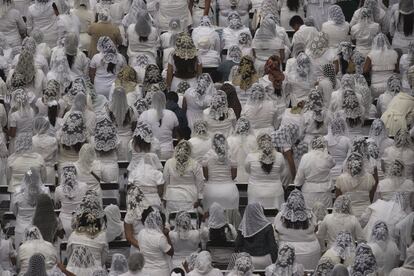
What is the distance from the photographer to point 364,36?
37156mm

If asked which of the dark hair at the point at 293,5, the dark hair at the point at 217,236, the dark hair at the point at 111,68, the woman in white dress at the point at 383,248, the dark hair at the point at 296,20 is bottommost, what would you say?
the woman in white dress at the point at 383,248

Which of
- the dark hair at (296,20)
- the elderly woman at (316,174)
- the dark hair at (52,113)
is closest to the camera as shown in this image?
the elderly woman at (316,174)

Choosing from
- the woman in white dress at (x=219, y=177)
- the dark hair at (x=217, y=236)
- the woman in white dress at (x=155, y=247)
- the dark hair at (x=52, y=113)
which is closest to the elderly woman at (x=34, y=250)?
the woman in white dress at (x=155, y=247)

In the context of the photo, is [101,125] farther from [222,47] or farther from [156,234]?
[222,47]

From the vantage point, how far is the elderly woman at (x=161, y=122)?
3309 cm

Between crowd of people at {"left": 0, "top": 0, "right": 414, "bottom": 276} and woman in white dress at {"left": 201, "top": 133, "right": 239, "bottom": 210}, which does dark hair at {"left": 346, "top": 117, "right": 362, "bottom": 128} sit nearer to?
crowd of people at {"left": 0, "top": 0, "right": 414, "bottom": 276}

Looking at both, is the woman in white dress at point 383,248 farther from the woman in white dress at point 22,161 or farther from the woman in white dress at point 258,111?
the woman in white dress at point 22,161

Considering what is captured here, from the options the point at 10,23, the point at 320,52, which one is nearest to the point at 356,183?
the point at 320,52

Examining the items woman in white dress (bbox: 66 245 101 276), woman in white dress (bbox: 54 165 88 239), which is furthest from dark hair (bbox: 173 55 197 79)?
woman in white dress (bbox: 66 245 101 276)

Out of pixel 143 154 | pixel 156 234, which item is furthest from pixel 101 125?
pixel 156 234

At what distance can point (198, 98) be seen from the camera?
112 feet

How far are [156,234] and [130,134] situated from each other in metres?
4.52

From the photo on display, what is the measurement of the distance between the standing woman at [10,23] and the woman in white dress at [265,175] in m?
7.41

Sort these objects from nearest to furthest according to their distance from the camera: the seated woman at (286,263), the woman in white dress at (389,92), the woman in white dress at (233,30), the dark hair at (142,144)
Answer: the seated woman at (286,263) → the dark hair at (142,144) → the woman in white dress at (389,92) → the woman in white dress at (233,30)
